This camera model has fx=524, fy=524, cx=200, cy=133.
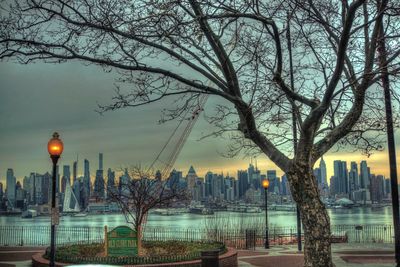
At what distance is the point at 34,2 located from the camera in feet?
41.4

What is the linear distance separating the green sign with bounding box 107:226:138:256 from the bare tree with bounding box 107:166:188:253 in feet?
2.45

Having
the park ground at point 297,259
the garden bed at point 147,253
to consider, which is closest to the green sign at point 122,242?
the garden bed at point 147,253

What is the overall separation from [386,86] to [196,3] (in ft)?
21.1

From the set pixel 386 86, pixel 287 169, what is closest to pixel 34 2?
pixel 287 169

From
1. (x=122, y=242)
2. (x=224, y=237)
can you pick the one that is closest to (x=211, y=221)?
(x=224, y=237)

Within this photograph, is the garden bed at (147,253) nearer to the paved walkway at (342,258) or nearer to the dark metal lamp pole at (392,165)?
the paved walkway at (342,258)

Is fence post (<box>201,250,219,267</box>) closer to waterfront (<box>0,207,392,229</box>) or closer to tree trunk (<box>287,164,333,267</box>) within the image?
tree trunk (<box>287,164,333,267</box>)

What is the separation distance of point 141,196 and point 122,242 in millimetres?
2863

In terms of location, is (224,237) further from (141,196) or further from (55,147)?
(55,147)

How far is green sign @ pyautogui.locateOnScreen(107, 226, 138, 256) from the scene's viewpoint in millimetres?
18562

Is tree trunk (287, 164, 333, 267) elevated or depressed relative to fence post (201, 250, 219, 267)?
elevated

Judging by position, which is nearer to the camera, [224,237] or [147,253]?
[147,253]

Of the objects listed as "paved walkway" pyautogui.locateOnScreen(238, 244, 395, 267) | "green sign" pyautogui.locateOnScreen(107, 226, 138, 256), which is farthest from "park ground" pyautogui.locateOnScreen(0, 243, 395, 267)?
"green sign" pyautogui.locateOnScreen(107, 226, 138, 256)

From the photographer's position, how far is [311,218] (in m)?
12.3
